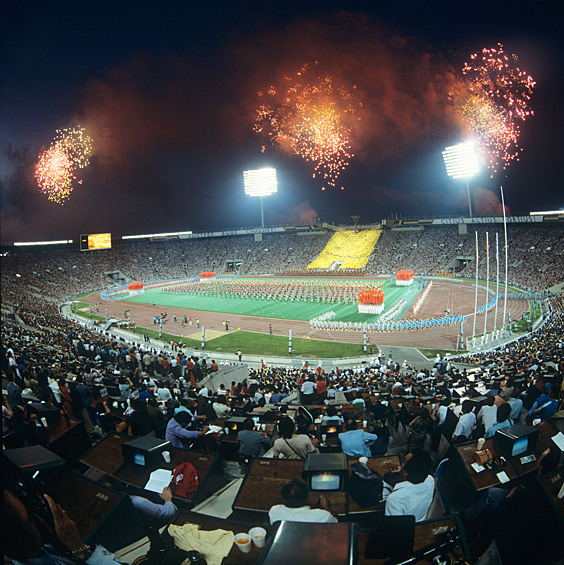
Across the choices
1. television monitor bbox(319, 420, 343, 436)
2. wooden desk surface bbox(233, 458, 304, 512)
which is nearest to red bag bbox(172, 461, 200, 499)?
wooden desk surface bbox(233, 458, 304, 512)

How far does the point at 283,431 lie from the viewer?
19.7 ft

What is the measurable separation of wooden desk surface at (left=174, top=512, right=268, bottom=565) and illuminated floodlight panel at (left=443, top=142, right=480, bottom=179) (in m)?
72.8

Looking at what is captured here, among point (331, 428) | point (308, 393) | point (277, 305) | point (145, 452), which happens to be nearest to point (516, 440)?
point (331, 428)

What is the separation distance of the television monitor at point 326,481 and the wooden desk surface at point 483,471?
6.49ft

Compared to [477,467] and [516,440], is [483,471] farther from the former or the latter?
[516,440]

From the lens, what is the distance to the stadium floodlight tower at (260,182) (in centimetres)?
8806

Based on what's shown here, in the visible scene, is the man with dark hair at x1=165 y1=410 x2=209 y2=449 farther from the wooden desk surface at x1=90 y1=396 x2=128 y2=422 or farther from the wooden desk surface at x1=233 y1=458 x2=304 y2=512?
the wooden desk surface at x1=233 y1=458 x2=304 y2=512

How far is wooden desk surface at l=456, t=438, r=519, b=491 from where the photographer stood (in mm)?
5121

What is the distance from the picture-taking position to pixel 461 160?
65.3 metres

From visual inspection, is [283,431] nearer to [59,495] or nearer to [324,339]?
[59,495]

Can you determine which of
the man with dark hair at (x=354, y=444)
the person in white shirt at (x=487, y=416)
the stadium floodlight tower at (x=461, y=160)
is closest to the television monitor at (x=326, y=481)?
the man with dark hair at (x=354, y=444)

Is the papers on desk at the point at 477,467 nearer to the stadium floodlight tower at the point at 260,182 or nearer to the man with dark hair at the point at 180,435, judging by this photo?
the man with dark hair at the point at 180,435

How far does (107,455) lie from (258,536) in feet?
12.0

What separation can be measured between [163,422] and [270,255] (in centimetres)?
8541
